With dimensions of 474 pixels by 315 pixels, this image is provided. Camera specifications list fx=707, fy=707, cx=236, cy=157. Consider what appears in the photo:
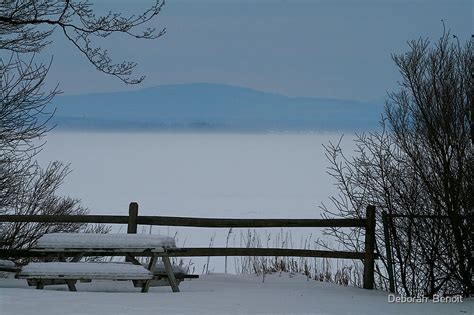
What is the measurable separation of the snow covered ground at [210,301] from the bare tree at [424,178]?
26.7 inches

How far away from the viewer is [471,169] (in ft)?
30.7

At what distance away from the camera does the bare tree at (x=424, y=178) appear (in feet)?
31.6

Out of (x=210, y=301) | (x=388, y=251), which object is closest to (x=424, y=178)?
(x=388, y=251)

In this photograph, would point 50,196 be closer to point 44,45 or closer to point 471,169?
point 44,45

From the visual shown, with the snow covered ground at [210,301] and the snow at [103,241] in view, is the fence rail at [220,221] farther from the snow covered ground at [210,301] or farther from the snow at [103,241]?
the snow at [103,241]

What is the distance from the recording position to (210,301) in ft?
27.2

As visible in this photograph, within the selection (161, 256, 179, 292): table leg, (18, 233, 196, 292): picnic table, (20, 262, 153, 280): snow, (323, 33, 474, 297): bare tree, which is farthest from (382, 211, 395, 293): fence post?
(20, 262, 153, 280): snow

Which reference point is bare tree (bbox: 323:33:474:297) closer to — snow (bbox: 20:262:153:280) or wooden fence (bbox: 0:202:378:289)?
wooden fence (bbox: 0:202:378:289)

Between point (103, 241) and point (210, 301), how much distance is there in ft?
5.85

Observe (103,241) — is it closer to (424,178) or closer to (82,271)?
(82,271)

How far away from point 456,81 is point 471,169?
4.68 ft

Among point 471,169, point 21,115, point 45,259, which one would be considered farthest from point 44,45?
point 471,169

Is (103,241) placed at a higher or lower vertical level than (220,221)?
lower

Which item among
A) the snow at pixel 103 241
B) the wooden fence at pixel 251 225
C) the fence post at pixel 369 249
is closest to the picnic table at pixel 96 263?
the snow at pixel 103 241
